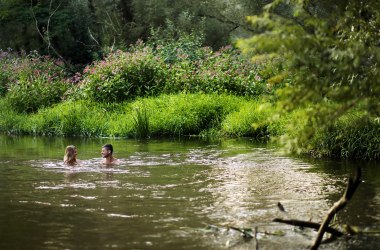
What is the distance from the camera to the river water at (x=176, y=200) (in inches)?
302

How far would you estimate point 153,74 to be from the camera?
Answer: 84.5ft

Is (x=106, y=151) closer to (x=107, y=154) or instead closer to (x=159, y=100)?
(x=107, y=154)

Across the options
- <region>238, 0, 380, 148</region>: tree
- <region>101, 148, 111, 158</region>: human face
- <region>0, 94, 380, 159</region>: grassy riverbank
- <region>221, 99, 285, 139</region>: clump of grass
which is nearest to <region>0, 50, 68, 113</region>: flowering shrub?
<region>0, 94, 380, 159</region>: grassy riverbank

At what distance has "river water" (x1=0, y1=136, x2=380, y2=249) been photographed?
7680 millimetres

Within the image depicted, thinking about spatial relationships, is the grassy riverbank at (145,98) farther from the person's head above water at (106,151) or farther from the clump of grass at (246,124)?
the person's head above water at (106,151)

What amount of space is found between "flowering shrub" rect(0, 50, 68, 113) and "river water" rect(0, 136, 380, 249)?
32.0 feet

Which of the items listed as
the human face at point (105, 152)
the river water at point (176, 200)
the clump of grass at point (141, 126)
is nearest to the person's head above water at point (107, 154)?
the human face at point (105, 152)

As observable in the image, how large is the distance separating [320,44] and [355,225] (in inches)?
127

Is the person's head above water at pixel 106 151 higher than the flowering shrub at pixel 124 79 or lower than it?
lower

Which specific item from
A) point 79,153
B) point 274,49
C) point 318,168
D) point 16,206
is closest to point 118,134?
point 79,153

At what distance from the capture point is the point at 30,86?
2711cm

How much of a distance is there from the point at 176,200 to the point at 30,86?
18.3 meters

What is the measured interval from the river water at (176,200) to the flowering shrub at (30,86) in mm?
9765

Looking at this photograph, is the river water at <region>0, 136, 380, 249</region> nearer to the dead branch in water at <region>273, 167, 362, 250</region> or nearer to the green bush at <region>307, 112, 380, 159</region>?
the green bush at <region>307, 112, 380, 159</region>
